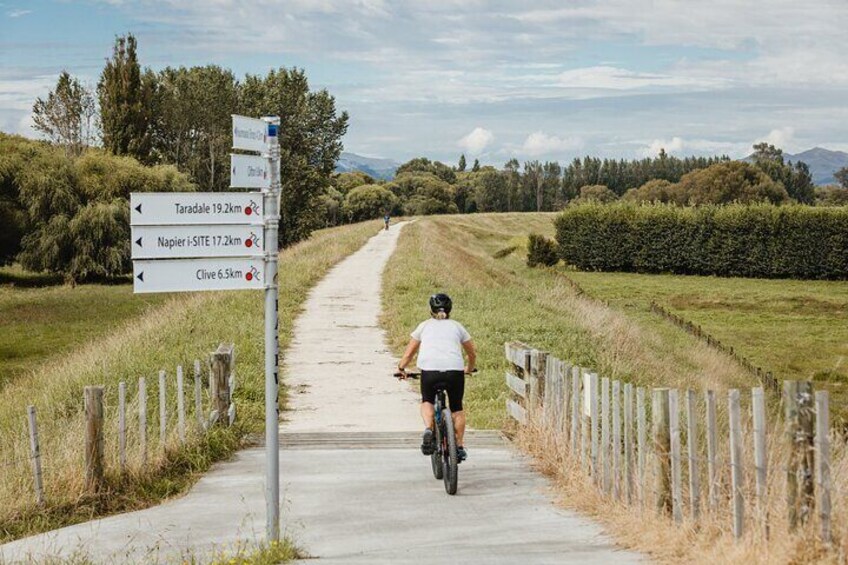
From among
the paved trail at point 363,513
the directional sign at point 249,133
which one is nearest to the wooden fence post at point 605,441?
the paved trail at point 363,513

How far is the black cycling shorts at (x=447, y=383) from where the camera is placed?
10211mm

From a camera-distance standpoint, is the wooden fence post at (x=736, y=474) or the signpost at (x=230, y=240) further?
the signpost at (x=230, y=240)

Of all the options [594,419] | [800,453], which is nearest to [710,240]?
[594,419]

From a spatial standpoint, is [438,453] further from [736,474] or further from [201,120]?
[201,120]

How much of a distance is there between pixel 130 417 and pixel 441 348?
3544 millimetres

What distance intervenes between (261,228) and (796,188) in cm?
17479

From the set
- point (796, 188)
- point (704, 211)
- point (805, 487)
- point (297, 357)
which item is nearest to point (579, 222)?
point (704, 211)

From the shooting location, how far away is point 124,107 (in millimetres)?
A: 73812

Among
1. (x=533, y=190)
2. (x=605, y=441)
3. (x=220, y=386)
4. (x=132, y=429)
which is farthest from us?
(x=533, y=190)

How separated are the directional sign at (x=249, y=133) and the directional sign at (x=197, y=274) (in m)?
0.82

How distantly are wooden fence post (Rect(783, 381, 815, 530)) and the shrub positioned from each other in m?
66.2

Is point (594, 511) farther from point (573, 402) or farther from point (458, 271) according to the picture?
point (458, 271)

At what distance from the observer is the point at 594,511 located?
9.06 meters

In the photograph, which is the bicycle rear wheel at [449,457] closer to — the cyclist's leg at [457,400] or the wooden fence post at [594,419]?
the cyclist's leg at [457,400]
